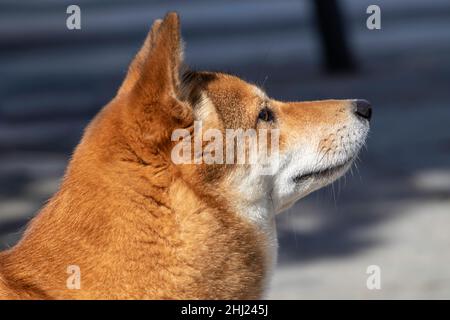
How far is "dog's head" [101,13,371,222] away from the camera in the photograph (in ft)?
12.0

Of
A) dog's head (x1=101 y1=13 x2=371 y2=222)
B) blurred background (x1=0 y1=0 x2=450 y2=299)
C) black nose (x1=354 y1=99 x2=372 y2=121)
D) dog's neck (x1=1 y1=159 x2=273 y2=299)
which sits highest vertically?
blurred background (x1=0 y1=0 x2=450 y2=299)

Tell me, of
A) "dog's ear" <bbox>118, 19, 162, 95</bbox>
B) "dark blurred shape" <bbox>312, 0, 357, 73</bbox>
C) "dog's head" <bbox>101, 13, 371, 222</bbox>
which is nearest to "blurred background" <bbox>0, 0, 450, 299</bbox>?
"dark blurred shape" <bbox>312, 0, 357, 73</bbox>

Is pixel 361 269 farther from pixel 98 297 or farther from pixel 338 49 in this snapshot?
pixel 338 49

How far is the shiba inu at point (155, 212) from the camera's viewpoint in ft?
11.4

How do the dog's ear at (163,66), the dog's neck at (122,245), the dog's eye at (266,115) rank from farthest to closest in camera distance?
the dog's eye at (266,115) → the dog's ear at (163,66) → the dog's neck at (122,245)

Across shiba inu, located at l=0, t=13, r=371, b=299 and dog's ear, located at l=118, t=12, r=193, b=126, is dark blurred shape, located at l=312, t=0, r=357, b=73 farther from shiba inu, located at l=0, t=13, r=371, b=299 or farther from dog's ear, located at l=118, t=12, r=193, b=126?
dog's ear, located at l=118, t=12, r=193, b=126

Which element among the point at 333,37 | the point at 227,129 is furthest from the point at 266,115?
the point at 333,37

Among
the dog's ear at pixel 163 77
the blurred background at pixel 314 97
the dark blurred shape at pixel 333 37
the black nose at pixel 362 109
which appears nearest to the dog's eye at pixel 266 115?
the black nose at pixel 362 109

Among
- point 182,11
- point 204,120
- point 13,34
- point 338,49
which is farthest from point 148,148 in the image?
point 182,11

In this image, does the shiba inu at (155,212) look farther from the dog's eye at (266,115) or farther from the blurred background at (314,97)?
the blurred background at (314,97)

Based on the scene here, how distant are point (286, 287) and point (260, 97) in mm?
3918

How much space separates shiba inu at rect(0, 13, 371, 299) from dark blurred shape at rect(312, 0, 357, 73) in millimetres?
11726

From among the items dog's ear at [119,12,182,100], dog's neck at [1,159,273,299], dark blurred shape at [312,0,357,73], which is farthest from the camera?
dark blurred shape at [312,0,357,73]

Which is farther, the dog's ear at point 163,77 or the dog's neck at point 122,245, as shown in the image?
the dog's ear at point 163,77
